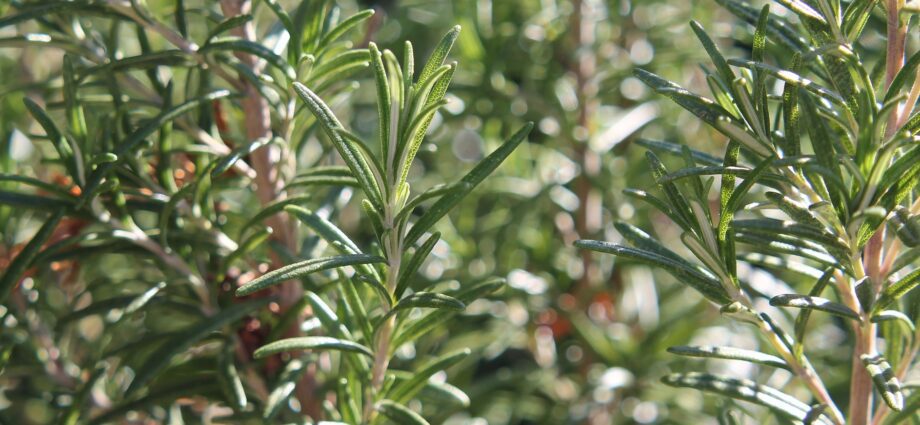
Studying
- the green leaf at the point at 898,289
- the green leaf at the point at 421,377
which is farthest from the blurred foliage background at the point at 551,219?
the green leaf at the point at 898,289

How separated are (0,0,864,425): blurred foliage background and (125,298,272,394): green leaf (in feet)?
0.83

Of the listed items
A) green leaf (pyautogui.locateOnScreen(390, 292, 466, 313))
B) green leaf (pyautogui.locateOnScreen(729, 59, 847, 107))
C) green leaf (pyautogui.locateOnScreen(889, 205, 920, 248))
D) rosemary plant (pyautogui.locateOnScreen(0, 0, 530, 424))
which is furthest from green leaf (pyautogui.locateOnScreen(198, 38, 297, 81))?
green leaf (pyautogui.locateOnScreen(889, 205, 920, 248))

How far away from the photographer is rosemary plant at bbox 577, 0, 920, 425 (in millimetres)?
519

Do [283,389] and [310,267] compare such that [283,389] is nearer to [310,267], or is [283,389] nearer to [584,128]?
[310,267]

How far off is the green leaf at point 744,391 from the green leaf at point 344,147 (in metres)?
0.25

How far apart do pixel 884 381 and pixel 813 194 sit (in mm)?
128

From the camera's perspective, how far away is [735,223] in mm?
596

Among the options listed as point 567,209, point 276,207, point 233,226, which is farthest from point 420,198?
point 567,209

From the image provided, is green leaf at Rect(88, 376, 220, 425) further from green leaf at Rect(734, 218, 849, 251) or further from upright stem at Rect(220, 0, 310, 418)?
green leaf at Rect(734, 218, 849, 251)

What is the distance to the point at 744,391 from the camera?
0.61m

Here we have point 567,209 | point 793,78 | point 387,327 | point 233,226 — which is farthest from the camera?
point 567,209

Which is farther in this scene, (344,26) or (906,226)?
(344,26)

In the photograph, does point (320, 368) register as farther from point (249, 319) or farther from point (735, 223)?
point (735, 223)

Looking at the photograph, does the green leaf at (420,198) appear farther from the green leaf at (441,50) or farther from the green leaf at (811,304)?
the green leaf at (811,304)
